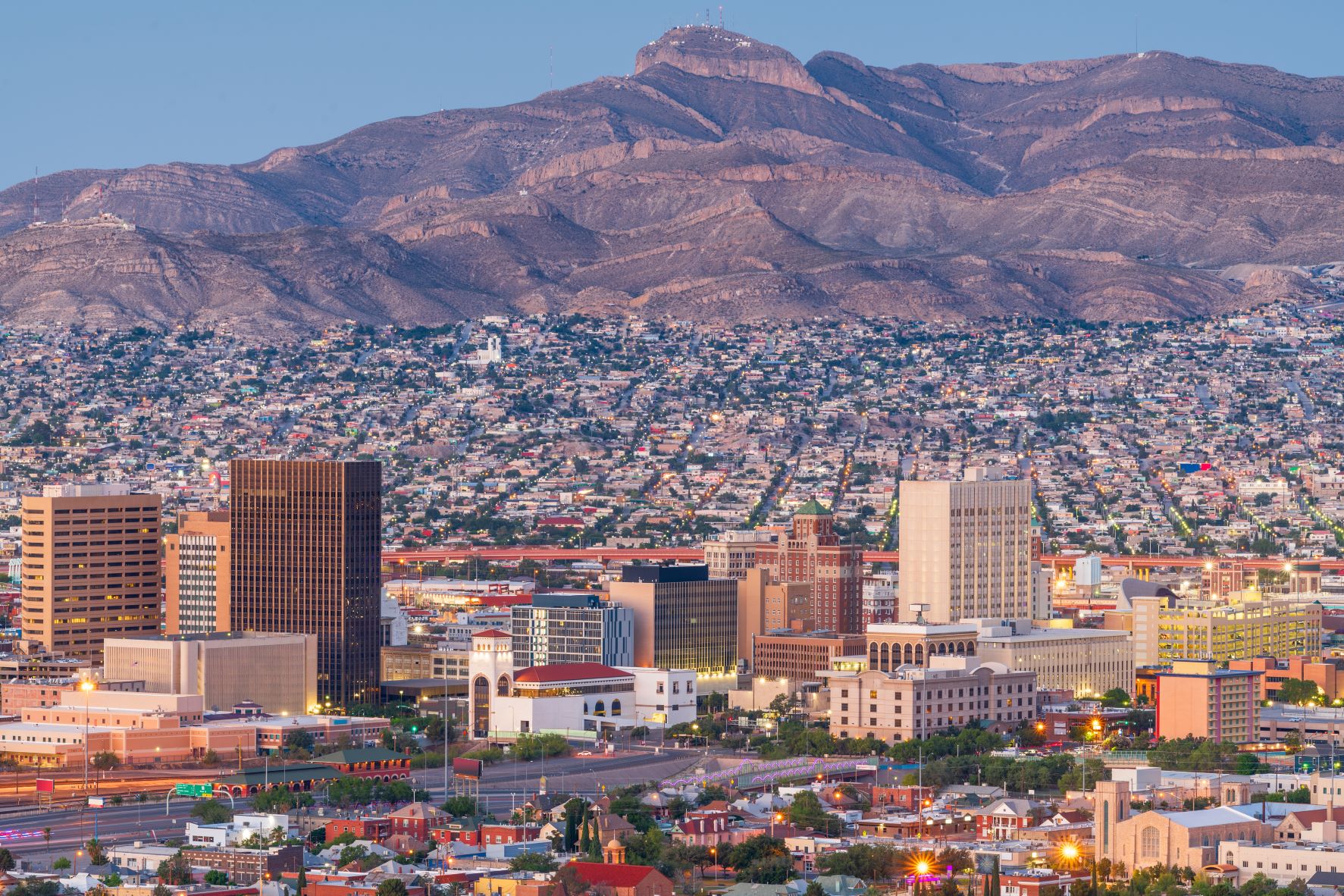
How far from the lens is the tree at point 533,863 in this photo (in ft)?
374

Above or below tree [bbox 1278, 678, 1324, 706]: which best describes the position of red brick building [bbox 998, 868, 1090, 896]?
below

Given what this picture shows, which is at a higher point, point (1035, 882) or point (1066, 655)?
point (1066, 655)

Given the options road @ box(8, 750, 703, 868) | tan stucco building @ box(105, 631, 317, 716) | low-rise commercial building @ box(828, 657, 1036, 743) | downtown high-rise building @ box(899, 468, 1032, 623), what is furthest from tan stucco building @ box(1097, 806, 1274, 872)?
downtown high-rise building @ box(899, 468, 1032, 623)

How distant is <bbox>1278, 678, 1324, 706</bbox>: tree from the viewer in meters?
166

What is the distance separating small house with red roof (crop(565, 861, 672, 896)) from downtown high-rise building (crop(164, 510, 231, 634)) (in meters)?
67.7

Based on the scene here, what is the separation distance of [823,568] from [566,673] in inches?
963

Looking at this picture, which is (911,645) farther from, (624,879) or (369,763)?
(624,879)

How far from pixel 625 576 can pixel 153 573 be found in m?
22.0

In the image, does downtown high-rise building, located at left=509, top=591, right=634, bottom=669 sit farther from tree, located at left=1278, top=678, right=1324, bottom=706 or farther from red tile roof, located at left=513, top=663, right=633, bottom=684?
tree, located at left=1278, top=678, right=1324, bottom=706

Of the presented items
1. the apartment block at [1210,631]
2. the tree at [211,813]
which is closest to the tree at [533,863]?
the tree at [211,813]

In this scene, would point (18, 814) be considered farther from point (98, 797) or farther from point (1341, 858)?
point (1341, 858)

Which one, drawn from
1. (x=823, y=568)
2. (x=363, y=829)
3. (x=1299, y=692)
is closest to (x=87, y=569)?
(x=823, y=568)

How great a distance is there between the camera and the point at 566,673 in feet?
536

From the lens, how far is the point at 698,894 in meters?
111
